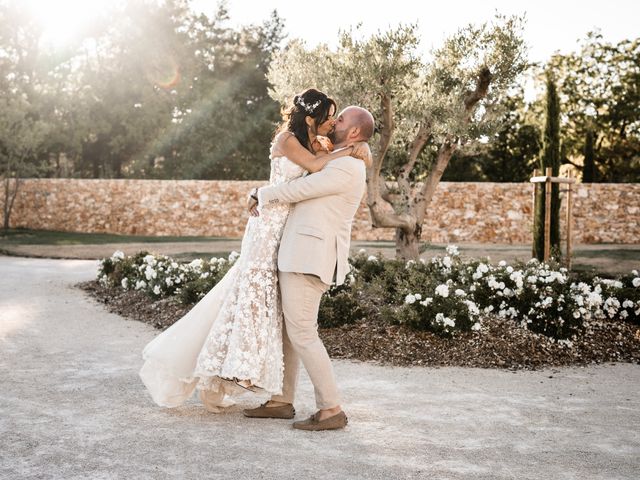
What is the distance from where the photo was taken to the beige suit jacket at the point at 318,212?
14.5 feet

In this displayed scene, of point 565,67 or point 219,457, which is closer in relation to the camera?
point 219,457

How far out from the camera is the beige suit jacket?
443cm

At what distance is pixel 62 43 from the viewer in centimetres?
3422

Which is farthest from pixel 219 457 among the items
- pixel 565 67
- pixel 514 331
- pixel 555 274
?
pixel 565 67

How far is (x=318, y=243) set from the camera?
4480mm

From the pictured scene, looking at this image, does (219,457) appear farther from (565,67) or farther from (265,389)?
(565,67)

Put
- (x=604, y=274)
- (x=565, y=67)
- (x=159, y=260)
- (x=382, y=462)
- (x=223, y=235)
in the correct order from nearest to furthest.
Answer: (x=382, y=462) < (x=159, y=260) < (x=604, y=274) < (x=223, y=235) < (x=565, y=67)

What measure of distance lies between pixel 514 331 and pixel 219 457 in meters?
4.12

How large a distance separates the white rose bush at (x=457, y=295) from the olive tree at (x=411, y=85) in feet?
6.40

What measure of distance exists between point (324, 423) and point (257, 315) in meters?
0.79

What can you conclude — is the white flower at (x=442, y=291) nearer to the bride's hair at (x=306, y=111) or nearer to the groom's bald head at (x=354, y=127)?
the groom's bald head at (x=354, y=127)

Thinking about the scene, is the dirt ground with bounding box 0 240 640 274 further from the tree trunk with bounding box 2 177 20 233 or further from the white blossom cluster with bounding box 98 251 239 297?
the tree trunk with bounding box 2 177 20 233

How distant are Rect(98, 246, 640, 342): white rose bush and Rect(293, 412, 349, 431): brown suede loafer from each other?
254 cm

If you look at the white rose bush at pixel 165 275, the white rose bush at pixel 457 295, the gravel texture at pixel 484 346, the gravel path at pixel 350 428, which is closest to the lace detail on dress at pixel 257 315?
the gravel path at pixel 350 428
